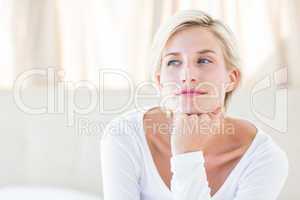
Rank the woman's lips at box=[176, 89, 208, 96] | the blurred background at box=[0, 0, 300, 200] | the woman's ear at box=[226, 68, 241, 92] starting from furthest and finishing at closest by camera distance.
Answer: the blurred background at box=[0, 0, 300, 200], the woman's ear at box=[226, 68, 241, 92], the woman's lips at box=[176, 89, 208, 96]

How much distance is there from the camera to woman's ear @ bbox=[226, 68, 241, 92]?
1300 mm

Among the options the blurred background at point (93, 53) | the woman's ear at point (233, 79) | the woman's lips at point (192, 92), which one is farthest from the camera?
the blurred background at point (93, 53)

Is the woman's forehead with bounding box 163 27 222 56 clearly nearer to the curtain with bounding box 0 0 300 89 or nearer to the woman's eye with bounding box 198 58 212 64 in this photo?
the woman's eye with bounding box 198 58 212 64

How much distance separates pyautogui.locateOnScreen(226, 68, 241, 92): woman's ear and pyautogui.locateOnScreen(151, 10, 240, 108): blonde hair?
0.05 feet

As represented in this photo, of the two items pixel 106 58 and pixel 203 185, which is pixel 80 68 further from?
pixel 203 185

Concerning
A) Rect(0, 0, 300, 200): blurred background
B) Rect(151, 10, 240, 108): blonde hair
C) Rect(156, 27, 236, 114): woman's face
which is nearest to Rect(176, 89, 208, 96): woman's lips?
Rect(156, 27, 236, 114): woman's face

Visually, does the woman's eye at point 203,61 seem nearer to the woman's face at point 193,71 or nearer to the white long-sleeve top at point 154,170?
the woman's face at point 193,71

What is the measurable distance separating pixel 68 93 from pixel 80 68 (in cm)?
15

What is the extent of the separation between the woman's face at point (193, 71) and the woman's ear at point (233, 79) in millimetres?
46

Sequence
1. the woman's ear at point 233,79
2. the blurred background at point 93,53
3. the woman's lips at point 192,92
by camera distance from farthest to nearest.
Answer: the blurred background at point 93,53 → the woman's ear at point 233,79 → the woman's lips at point 192,92

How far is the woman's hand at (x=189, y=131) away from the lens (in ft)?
4.09

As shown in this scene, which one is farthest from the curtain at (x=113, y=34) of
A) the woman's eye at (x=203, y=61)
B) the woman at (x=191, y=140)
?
the woman's eye at (x=203, y=61)

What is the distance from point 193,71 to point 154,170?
281mm

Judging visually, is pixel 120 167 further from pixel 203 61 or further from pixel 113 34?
pixel 113 34
